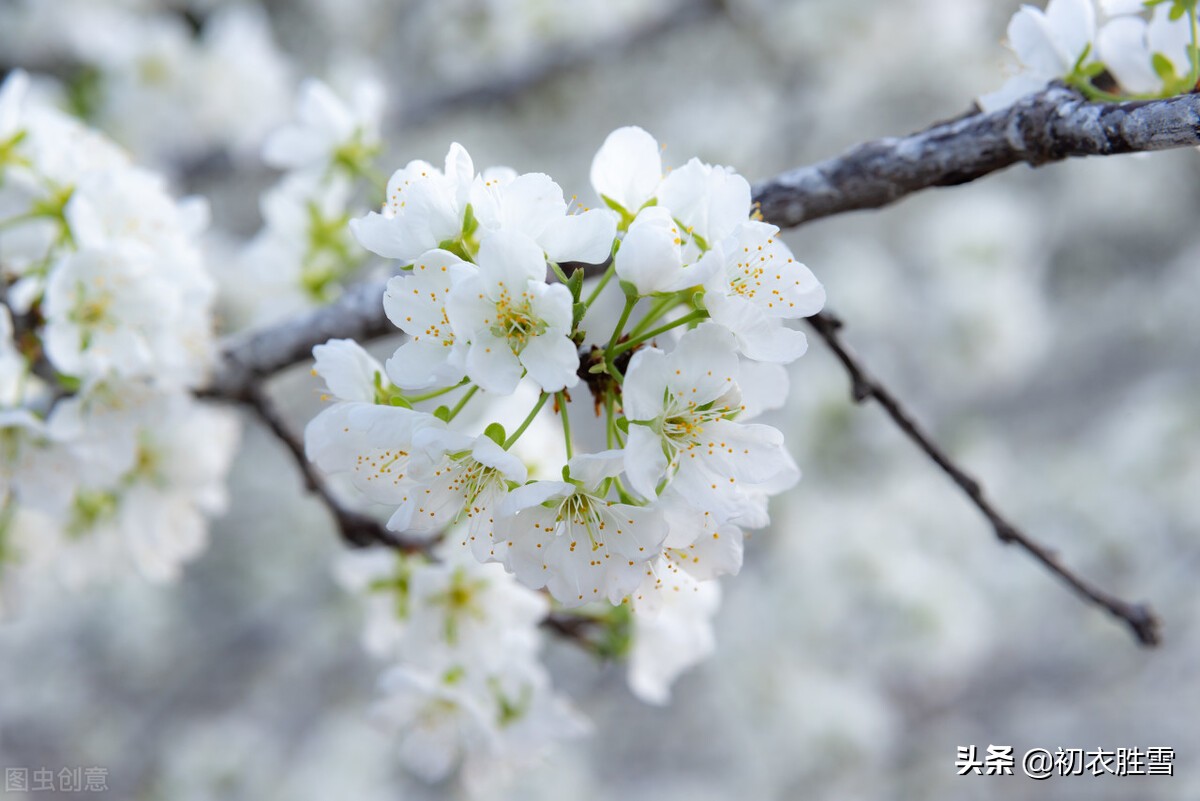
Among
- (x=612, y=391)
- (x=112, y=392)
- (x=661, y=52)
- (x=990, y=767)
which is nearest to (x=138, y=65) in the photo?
(x=661, y=52)

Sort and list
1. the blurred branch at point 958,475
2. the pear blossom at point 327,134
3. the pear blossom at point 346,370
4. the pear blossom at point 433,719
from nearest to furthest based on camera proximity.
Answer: the pear blossom at point 346,370 < the blurred branch at point 958,475 < the pear blossom at point 433,719 < the pear blossom at point 327,134

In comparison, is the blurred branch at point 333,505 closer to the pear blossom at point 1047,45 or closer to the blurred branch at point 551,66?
the pear blossom at point 1047,45

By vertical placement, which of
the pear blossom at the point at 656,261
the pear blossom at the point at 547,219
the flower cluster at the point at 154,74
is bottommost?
the pear blossom at the point at 656,261

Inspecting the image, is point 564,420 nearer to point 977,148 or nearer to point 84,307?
point 977,148

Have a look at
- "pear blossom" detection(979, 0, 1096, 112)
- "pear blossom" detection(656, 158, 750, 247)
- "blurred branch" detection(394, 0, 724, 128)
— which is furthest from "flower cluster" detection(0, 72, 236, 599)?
"blurred branch" detection(394, 0, 724, 128)

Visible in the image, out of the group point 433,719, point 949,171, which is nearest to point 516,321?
point 949,171

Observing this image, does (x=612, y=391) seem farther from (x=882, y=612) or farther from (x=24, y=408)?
(x=882, y=612)

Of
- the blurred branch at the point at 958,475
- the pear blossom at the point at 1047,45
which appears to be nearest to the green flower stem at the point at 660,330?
the blurred branch at the point at 958,475
